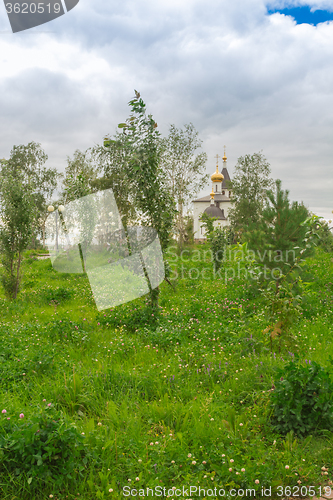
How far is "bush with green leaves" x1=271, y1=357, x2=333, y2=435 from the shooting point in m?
3.15

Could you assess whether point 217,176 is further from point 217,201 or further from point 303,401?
point 303,401

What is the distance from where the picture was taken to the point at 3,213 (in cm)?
996

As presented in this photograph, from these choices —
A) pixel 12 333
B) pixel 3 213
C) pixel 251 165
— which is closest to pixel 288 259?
pixel 12 333

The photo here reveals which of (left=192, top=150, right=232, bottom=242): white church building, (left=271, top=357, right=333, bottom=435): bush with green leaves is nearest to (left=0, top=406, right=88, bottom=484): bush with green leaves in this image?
(left=271, top=357, right=333, bottom=435): bush with green leaves

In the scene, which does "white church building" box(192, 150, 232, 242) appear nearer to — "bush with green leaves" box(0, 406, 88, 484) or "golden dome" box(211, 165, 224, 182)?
"golden dome" box(211, 165, 224, 182)

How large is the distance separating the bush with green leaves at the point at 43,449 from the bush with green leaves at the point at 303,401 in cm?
193

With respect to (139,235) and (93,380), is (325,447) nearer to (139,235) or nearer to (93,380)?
(93,380)

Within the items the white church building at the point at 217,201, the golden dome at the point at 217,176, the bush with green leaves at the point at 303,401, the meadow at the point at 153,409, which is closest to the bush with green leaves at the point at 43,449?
the meadow at the point at 153,409

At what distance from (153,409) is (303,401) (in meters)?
1.55

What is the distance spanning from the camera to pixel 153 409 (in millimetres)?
3480

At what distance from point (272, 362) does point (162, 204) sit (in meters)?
4.03

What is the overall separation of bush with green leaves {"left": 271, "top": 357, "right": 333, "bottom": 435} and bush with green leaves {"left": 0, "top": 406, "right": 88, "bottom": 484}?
1.93m

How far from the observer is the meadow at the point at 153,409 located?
2.58 metres

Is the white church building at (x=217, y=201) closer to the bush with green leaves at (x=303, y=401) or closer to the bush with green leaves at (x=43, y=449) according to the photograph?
the bush with green leaves at (x=303, y=401)
